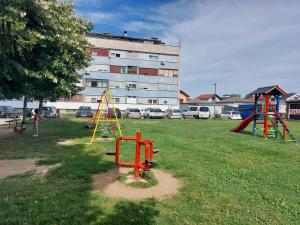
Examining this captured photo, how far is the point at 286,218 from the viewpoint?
4395 millimetres

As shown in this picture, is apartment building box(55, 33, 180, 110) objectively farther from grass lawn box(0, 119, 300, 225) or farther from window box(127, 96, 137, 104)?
grass lawn box(0, 119, 300, 225)

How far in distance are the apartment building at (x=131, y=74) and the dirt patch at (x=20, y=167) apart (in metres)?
39.1

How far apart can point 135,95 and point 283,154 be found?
1608 inches

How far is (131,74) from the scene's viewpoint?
49.8 meters

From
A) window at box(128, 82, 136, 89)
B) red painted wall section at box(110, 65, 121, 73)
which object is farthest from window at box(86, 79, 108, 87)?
window at box(128, 82, 136, 89)

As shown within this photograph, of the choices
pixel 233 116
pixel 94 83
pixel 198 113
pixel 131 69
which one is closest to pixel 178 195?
pixel 198 113

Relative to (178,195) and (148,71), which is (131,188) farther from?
(148,71)

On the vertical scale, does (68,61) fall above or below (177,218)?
above

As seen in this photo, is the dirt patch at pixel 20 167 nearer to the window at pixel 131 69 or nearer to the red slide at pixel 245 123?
the red slide at pixel 245 123

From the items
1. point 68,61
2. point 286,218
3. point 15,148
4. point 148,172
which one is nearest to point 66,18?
point 68,61

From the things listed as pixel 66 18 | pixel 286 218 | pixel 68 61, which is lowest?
pixel 286 218

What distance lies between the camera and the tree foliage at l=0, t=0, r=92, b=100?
26.1ft

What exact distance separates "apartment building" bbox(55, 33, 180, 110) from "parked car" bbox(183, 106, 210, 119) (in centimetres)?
1297

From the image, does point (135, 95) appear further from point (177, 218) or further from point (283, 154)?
point (177, 218)
